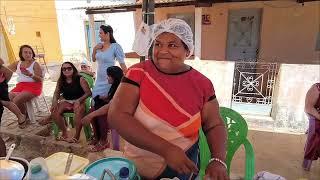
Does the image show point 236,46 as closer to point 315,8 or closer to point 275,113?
point 315,8

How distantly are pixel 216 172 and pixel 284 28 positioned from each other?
696 cm

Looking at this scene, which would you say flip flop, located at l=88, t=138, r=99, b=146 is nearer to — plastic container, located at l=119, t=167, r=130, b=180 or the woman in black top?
the woman in black top

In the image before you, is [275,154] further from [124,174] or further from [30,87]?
[30,87]

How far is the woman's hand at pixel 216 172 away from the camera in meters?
1.25

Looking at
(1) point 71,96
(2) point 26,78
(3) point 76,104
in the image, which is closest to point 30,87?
(2) point 26,78

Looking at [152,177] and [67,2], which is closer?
[152,177]

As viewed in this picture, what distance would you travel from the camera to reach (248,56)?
7.68m

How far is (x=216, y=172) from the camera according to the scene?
1262mm

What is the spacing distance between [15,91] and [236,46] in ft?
19.0

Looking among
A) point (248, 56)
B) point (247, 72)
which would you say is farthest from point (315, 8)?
point (247, 72)

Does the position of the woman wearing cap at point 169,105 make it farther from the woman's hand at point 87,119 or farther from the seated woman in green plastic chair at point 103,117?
the woman's hand at point 87,119

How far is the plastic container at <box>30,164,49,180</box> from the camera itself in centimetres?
103

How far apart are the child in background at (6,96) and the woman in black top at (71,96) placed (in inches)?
29.3

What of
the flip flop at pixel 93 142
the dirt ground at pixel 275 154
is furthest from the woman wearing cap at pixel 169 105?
the flip flop at pixel 93 142
